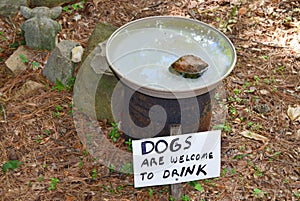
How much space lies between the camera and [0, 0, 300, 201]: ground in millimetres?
2154

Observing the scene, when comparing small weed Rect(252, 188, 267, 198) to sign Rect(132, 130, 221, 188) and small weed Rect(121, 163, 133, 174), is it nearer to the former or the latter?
sign Rect(132, 130, 221, 188)

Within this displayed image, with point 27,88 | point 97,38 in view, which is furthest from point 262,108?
point 27,88

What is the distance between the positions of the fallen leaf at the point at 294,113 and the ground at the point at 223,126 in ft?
0.08

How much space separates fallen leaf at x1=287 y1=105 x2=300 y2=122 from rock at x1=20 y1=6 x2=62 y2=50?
5.45 ft

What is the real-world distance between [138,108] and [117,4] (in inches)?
59.6

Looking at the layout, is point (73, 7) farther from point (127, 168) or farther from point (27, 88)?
point (127, 168)

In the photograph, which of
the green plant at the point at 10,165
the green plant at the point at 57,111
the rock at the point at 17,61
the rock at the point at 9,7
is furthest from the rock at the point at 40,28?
the green plant at the point at 10,165

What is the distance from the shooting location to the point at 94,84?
2.50m

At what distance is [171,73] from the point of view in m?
2.04

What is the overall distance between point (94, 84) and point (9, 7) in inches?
44.1

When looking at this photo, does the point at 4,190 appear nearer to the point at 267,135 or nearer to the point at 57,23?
the point at 57,23

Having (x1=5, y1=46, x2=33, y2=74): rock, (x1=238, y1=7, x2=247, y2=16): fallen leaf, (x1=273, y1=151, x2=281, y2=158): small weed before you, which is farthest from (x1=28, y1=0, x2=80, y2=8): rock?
(x1=273, y1=151, x2=281, y2=158): small weed

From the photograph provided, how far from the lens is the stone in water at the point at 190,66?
1.98 m

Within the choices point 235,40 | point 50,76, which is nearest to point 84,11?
point 50,76
